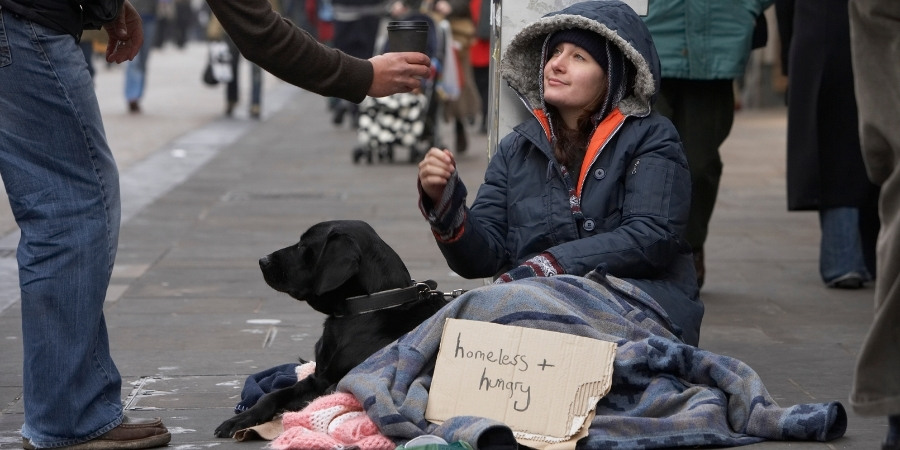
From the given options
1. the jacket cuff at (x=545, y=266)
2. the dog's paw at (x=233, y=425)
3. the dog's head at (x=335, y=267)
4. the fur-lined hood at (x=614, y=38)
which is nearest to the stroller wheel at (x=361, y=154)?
the fur-lined hood at (x=614, y=38)

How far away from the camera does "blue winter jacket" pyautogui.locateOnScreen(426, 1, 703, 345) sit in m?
4.20

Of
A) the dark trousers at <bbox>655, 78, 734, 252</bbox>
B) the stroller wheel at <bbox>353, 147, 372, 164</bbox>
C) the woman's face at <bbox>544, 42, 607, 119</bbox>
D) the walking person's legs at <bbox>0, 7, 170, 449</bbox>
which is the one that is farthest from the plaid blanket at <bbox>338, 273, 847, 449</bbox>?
the stroller wheel at <bbox>353, 147, 372, 164</bbox>

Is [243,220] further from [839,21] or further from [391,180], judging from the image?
[839,21]

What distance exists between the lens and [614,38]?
4.26 metres

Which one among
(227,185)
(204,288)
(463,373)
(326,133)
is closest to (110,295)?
(204,288)

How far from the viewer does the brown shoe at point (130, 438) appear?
382 centimetres

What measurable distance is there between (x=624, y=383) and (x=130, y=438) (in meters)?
1.32

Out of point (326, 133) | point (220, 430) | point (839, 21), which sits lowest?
point (326, 133)

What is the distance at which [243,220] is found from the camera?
895cm

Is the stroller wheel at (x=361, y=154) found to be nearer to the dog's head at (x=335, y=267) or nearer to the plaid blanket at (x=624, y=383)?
the dog's head at (x=335, y=267)

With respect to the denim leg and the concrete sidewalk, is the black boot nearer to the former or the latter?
the concrete sidewalk

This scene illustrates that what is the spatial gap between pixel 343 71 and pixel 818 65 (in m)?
3.31

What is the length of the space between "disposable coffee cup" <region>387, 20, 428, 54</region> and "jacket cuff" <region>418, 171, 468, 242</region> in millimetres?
357

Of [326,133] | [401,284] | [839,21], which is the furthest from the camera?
[326,133]
